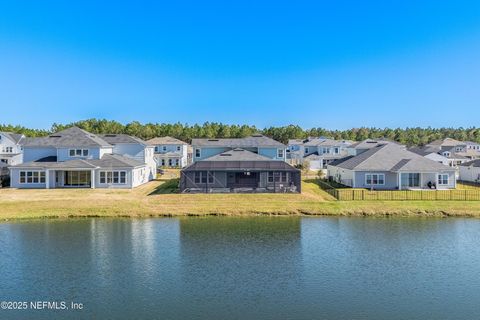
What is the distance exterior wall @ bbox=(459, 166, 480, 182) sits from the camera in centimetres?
5397

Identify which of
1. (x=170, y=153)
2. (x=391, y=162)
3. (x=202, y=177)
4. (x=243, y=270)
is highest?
(x=170, y=153)

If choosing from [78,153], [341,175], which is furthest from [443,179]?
[78,153]

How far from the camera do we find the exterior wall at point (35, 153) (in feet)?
162

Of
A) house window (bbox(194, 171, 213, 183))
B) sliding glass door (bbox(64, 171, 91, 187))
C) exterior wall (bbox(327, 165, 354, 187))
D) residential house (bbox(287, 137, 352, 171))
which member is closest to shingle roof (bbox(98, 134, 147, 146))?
sliding glass door (bbox(64, 171, 91, 187))

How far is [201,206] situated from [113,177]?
15390 millimetres

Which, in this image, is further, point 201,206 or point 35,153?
point 35,153

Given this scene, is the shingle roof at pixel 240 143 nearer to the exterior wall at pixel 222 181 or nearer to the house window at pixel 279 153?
the house window at pixel 279 153

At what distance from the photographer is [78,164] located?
46.1 meters

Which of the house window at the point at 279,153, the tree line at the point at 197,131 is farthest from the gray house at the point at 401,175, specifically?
the tree line at the point at 197,131

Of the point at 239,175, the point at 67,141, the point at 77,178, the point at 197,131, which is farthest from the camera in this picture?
the point at 197,131

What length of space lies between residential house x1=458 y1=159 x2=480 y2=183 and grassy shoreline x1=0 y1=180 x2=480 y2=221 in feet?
64.8

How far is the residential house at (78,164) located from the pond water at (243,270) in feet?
51.9

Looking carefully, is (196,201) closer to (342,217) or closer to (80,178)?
(342,217)

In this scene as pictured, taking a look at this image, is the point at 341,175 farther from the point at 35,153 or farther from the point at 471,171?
the point at 35,153
